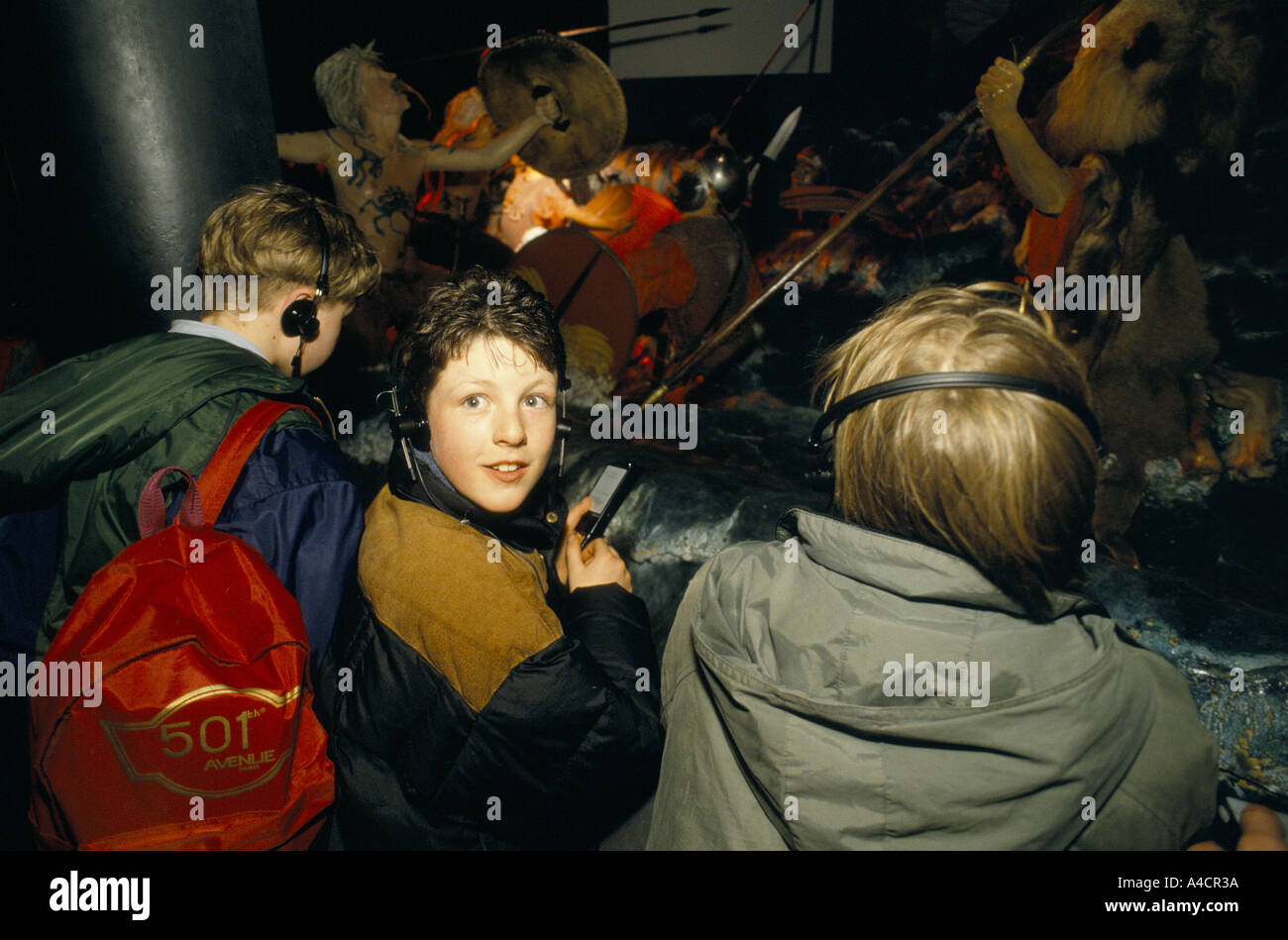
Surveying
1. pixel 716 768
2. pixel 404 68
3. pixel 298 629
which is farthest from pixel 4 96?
pixel 404 68

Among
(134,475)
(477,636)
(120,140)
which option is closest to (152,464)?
(134,475)

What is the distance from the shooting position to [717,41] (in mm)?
4406

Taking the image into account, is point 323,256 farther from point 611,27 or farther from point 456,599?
point 611,27

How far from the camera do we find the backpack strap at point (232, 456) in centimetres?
133

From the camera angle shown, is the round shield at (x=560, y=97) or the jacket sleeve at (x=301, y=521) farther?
the round shield at (x=560, y=97)

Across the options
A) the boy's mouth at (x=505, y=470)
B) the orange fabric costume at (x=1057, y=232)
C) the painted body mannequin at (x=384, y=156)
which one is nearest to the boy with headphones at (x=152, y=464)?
the boy's mouth at (x=505, y=470)

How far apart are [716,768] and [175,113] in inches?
109

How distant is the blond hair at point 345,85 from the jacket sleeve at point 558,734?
5033 mm

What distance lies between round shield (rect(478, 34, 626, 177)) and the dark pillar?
2.56 metres

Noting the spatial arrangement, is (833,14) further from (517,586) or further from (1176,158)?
(517,586)

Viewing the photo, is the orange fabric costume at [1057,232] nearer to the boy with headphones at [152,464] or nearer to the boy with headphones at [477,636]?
the boy with headphones at [477,636]

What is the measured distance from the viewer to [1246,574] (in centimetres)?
223

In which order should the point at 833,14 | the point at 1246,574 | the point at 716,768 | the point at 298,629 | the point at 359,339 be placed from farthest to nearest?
the point at 359,339
the point at 833,14
the point at 1246,574
the point at 298,629
the point at 716,768

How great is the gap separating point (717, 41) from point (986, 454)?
4857 millimetres
